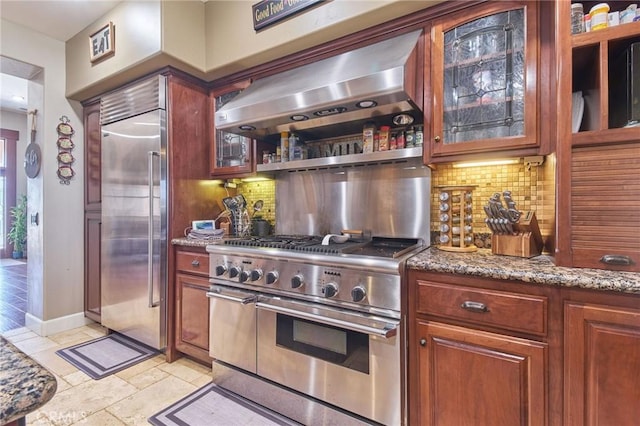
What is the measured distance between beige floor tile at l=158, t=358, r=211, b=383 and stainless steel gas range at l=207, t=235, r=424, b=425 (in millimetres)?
249

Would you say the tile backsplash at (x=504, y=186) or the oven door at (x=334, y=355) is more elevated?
the tile backsplash at (x=504, y=186)

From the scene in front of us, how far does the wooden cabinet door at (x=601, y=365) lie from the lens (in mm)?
1032

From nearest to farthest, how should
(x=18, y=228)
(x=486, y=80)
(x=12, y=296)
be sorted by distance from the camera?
(x=486, y=80), (x=12, y=296), (x=18, y=228)

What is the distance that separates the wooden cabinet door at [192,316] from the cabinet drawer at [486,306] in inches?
59.7

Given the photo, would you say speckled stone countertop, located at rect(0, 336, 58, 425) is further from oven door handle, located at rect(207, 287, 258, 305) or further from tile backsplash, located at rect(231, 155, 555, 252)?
tile backsplash, located at rect(231, 155, 555, 252)

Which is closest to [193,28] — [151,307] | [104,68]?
[104,68]

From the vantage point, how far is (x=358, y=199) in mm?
2156

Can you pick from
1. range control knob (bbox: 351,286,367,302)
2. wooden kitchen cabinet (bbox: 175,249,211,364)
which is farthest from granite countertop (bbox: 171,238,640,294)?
wooden kitchen cabinet (bbox: 175,249,211,364)

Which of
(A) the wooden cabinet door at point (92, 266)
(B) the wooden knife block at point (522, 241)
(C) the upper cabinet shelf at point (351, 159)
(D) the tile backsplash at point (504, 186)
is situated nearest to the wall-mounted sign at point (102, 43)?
(A) the wooden cabinet door at point (92, 266)

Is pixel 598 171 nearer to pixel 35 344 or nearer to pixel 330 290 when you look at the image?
pixel 330 290

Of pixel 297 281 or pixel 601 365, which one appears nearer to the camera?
pixel 601 365

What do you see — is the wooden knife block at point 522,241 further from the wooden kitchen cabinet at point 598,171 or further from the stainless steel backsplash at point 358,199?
the stainless steel backsplash at point 358,199

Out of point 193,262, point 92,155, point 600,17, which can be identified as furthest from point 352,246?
point 92,155

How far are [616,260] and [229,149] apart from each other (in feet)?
7.99
